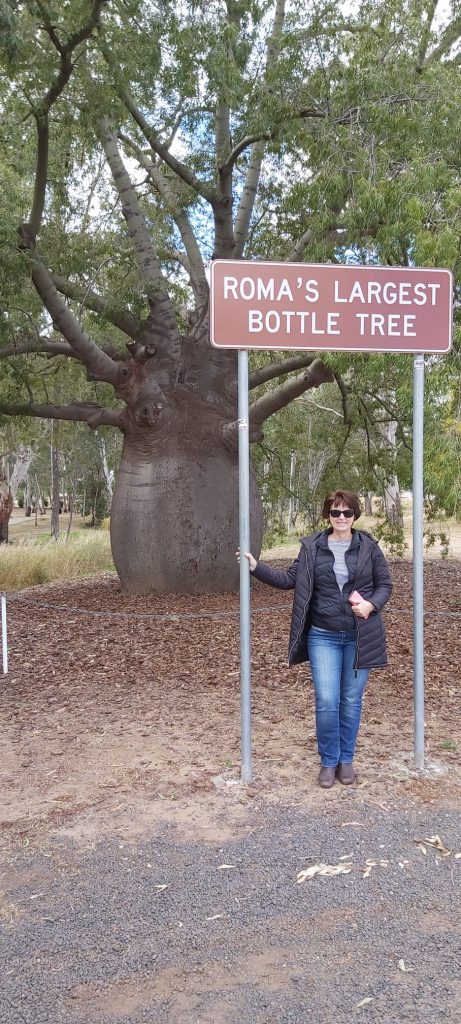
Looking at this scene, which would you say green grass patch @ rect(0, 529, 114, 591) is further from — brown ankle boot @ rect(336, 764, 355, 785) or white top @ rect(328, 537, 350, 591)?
white top @ rect(328, 537, 350, 591)

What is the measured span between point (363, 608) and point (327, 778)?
98cm

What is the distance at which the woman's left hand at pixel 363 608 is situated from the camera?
13.0ft

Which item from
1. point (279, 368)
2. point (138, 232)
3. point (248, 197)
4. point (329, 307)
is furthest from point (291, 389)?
point (329, 307)

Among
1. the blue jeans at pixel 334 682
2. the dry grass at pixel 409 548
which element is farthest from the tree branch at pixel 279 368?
the blue jeans at pixel 334 682

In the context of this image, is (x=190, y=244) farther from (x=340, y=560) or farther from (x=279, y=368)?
(x=340, y=560)

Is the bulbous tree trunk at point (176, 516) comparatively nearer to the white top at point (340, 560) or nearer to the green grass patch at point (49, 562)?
the green grass patch at point (49, 562)

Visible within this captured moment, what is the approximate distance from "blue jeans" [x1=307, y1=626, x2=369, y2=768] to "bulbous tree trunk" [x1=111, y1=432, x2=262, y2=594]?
20.9 ft

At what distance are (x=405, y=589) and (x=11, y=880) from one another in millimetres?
8918

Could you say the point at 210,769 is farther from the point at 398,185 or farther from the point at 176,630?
the point at 398,185

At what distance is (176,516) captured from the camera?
34.2 feet

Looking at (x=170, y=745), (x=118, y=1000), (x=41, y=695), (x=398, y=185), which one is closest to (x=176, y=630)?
(x=41, y=695)

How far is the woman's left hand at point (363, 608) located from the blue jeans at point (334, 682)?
0.62 feet

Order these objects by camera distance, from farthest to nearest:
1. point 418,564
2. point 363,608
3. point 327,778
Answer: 1. point 418,564
2. point 327,778
3. point 363,608

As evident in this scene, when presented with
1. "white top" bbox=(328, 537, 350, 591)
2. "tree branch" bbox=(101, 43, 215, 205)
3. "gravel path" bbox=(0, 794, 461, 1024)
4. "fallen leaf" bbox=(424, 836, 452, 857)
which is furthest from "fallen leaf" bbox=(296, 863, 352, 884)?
"tree branch" bbox=(101, 43, 215, 205)
